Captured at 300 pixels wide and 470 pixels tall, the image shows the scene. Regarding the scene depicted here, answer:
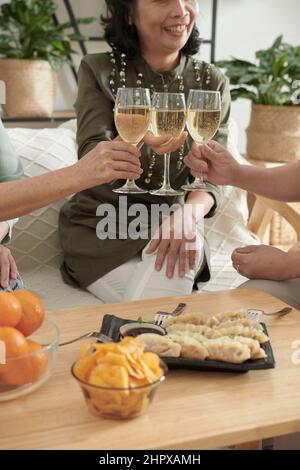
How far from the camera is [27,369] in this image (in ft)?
3.16

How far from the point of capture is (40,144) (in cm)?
225

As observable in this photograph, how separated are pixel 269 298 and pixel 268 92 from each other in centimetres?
183

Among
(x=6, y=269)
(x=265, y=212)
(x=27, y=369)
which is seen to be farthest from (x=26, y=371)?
(x=265, y=212)

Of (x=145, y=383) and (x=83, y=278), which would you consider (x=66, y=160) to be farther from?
(x=145, y=383)

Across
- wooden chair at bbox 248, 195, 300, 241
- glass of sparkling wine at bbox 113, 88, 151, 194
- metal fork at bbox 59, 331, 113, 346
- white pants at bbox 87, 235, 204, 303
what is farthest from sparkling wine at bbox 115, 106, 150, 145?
wooden chair at bbox 248, 195, 300, 241

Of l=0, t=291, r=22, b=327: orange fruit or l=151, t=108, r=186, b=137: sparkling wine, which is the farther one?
l=151, t=108, r=186, b=137: sparkling wine

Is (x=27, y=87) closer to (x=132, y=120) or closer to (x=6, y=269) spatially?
(x=6, y=269)

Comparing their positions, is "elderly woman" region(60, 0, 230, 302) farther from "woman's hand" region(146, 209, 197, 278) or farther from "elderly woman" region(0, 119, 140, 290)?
"elderly woman" region(0, 119, 140, 290)

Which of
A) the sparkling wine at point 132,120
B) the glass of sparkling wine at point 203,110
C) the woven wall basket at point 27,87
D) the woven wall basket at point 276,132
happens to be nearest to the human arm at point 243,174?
the glass of sparkling wine at point 203,110

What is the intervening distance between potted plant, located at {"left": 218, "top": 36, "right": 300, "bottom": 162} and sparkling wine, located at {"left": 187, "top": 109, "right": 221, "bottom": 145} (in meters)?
1.68

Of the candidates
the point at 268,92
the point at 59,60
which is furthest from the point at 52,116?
the point at 268,92

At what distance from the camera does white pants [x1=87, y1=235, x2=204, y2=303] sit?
1.83 meters

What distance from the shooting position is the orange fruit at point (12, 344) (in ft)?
3.10

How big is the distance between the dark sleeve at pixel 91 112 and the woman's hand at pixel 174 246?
350 mm
